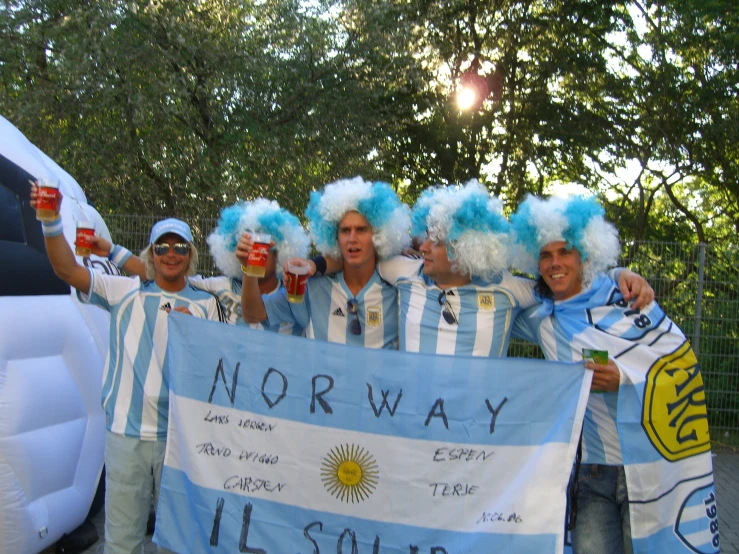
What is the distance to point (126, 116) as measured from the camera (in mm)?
10539

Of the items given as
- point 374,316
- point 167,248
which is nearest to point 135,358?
point 167,248

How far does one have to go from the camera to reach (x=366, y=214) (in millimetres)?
4020

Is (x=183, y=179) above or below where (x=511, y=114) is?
below

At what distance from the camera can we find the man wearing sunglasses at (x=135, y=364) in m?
3.65

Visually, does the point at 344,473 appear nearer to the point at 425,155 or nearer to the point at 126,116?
the point at 126,116

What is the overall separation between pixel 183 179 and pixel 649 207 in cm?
888

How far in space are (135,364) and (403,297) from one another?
4.54ft

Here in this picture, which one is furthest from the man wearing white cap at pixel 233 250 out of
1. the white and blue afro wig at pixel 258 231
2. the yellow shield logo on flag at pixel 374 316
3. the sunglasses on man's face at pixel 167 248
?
the yellow shield logo on flag at pixel 374 316

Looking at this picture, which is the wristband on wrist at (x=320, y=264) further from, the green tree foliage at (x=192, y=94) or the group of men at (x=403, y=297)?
the green tree foliage at (x=192, y=94)

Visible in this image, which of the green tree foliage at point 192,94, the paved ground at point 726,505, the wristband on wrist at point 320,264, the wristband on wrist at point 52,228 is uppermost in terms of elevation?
the green tree foliage at point 192,94

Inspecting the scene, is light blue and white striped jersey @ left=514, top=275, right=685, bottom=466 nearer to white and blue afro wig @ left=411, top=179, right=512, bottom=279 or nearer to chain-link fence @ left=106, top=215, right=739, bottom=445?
white and blue afro wig @ left=411, top=179, right=512, bottom=279

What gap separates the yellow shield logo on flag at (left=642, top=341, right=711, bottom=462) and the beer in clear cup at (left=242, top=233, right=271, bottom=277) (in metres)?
1.84

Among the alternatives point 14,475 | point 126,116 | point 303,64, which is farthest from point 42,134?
point 14,475

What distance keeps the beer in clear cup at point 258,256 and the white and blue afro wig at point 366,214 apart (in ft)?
1.67
